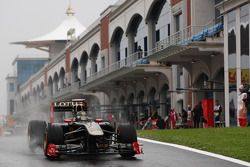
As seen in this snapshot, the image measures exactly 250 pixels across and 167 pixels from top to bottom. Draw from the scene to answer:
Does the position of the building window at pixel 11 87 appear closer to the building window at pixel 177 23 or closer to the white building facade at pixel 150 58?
the white building facade at pixel 150 58

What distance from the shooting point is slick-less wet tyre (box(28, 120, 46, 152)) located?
17263 mm

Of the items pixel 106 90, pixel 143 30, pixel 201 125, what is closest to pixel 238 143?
pixel 201 125

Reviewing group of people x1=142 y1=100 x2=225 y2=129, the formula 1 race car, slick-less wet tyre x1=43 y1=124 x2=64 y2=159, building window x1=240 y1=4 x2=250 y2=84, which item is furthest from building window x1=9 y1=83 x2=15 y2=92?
slick-less wet tyre x1=43 y1=124 x2=64 y2=159

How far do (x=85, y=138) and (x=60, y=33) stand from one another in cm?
11005

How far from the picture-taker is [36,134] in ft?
57.0

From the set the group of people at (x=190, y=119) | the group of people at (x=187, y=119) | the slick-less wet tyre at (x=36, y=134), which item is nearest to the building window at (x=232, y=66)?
the group of people at (x=187, y=119)

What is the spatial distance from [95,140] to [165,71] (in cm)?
3131

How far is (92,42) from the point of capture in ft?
225

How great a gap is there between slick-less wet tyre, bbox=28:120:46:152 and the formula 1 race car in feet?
4.78

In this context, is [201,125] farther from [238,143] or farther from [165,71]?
[238,143]

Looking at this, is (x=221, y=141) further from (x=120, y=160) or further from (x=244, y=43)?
(x=244, y=43)

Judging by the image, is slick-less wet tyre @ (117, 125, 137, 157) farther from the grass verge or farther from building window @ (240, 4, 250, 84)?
building window @ (240, 4, 250, 84)

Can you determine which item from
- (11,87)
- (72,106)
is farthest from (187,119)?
(11,87)

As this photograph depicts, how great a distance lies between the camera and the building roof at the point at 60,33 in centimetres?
12144
